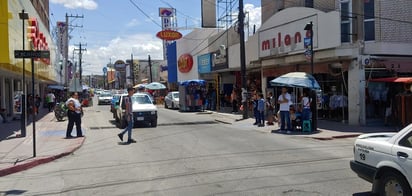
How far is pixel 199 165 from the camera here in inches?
407

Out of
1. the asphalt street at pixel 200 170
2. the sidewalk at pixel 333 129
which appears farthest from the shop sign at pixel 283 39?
the asphalt street at pixel 200 170

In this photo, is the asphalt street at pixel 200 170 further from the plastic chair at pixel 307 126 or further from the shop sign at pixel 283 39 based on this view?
the shop sign at pixel 283 39

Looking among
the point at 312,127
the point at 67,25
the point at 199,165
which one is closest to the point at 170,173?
the point at 199,165

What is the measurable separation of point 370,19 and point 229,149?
10837 mm

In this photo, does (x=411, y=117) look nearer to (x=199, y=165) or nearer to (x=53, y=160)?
(x=199, y=165)

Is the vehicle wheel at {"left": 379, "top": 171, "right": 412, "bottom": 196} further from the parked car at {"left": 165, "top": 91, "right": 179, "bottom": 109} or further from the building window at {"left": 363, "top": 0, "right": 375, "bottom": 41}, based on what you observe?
the parked car at {"left": 165, "top": 91, "right": 179, "bottom": 109}

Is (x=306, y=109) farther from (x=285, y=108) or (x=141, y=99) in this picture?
(x=141, y=99)

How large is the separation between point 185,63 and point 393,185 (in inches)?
1548

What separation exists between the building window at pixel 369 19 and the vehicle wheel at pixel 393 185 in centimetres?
1493

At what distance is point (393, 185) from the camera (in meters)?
6.05

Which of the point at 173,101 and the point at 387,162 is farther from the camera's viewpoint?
the point at 173,101

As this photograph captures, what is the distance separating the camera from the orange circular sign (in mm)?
43872

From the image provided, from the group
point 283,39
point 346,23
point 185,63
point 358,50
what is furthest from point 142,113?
point 185,63

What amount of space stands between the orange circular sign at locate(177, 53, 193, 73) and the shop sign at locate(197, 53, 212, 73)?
2.54m
